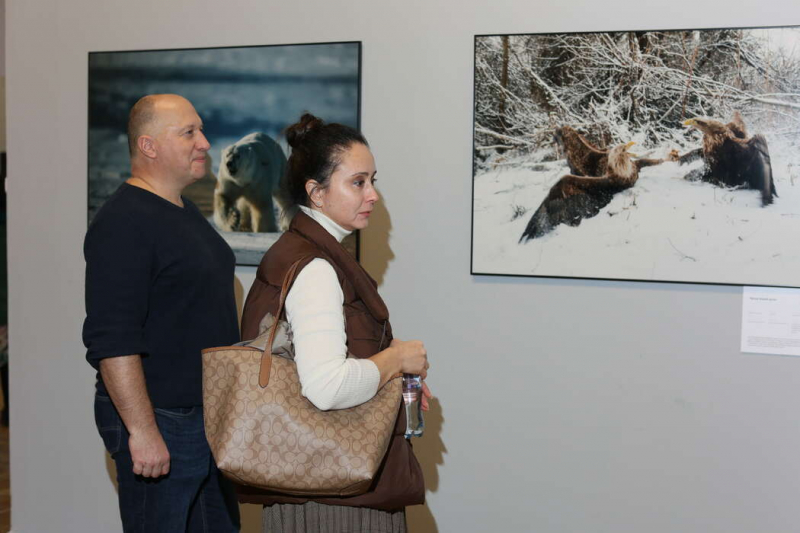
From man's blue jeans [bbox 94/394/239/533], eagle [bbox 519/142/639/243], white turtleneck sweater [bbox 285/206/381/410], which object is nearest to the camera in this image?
white turtleneck sweater [bbox 285/206/381/410]

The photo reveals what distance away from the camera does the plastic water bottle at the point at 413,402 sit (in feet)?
5.98

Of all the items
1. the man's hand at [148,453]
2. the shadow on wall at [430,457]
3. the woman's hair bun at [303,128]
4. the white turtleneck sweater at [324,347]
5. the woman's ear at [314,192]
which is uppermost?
the woman's hair bun at [303,128]

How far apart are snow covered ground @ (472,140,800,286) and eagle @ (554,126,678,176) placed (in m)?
0.04

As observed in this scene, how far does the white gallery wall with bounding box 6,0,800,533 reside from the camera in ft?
8.16

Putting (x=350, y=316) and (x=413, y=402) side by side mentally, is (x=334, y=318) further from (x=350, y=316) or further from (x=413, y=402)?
(x=413, y=402)

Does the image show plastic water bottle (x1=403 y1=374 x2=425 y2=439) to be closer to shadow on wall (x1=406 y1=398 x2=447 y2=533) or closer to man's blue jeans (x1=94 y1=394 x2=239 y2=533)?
man's blue jeans (x1=94 y1=394 x2=239 y2=533)

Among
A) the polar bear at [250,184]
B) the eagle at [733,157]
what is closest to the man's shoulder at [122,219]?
the polar bear at [250,184]

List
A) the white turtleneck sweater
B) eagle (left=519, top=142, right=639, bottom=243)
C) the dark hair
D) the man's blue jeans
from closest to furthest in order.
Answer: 1. the white turtleneck sweater
2. the dark hair
3. the man's blue jeans
4. eagle (left=519, top=142, right=639, bottom=243)

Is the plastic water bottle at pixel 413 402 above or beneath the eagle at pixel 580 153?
beneath

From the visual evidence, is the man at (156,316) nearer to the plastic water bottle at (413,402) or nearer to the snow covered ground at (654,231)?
the plastic water bottle at (413,402)

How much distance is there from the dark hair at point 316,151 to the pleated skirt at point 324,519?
2.22ft

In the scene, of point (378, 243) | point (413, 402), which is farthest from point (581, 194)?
point (413, 402)

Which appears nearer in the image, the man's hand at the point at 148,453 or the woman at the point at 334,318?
the woman at the point at 334,318

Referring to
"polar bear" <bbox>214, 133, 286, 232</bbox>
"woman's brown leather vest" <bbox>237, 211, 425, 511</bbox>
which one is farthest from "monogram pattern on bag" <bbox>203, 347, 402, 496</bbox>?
"polar bear" <bbox>214, 133, 286, 232</bbox>
